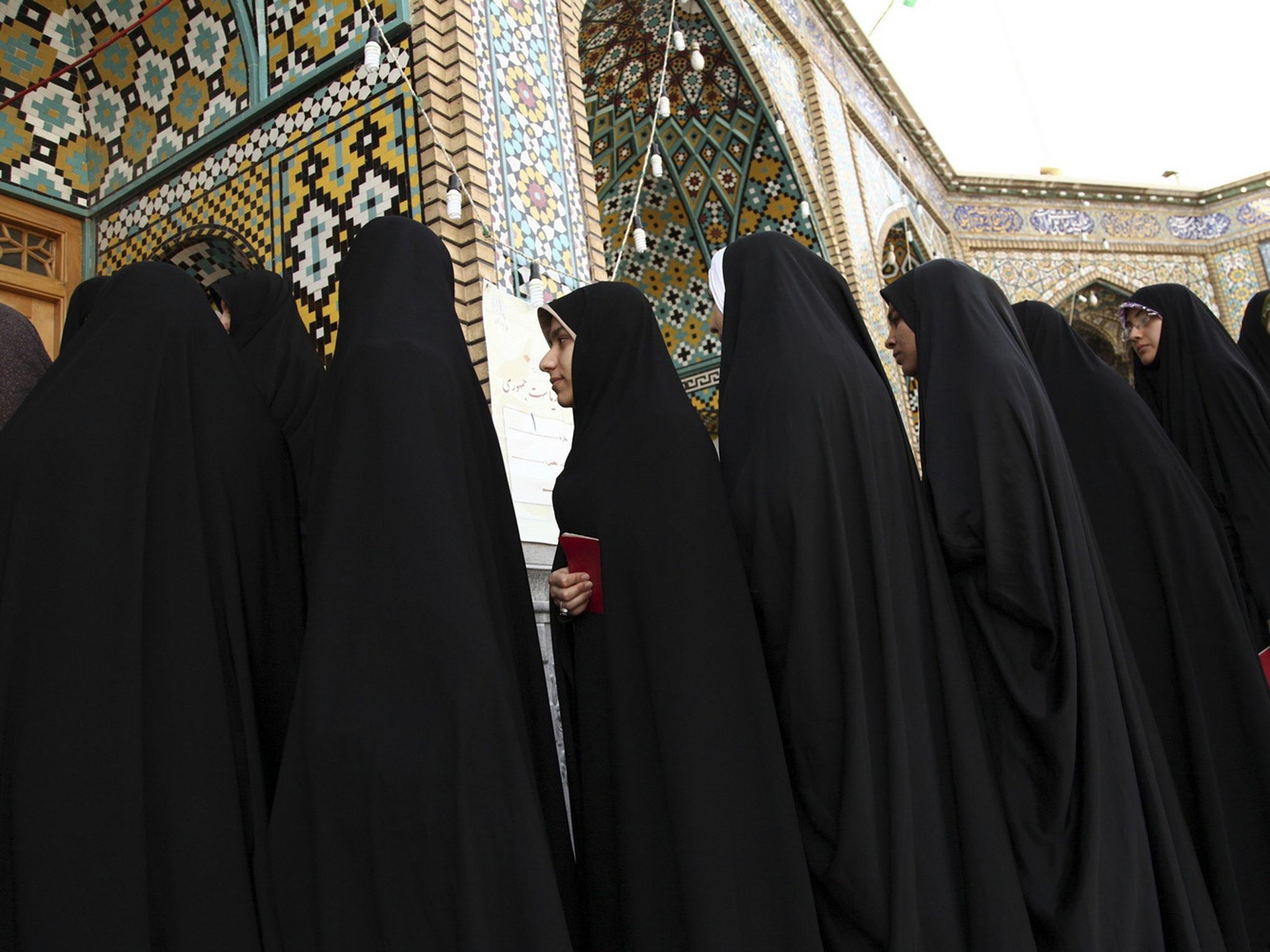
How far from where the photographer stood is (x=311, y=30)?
248 cm

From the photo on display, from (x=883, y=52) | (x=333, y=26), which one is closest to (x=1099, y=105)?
(x=883, y=52)

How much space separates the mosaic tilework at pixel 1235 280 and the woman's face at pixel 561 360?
817 centimetres

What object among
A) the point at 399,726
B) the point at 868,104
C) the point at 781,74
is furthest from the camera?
the point at 868,104

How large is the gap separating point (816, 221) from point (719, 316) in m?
3.35

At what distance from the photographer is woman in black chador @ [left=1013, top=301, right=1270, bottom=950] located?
1.58m

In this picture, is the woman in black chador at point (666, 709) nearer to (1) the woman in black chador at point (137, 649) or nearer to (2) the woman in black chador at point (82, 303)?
(1) the woman in black chador at point (137, 649)

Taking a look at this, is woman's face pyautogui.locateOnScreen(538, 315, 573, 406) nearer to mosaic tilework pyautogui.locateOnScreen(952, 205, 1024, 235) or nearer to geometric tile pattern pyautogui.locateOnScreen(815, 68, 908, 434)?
geometric tile pattern pyautogui.locateOnScreen(815, 68, 908, 434)

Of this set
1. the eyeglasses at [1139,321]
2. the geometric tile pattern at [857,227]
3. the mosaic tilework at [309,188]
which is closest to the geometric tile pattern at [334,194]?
the mosaic tilework at [309,188]

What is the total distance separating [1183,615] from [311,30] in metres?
2.39

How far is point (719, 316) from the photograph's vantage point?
1468mm

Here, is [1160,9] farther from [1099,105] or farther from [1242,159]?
[1242,159]

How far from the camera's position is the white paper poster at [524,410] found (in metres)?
2.12

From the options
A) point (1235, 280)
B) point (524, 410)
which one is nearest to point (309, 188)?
point (524, 410)

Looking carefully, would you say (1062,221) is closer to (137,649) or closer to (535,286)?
(535,286)
